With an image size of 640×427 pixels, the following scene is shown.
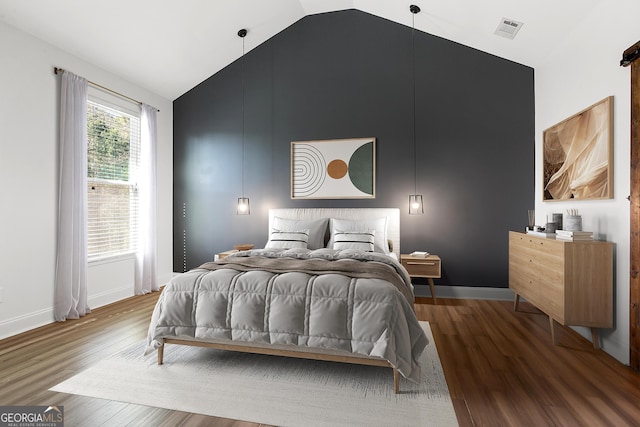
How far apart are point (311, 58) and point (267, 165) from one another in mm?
1594

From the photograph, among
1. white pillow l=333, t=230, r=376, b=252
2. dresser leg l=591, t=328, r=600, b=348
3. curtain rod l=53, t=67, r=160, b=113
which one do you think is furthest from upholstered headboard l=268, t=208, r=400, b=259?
curtain rod l=53, t=67, r=160, b=113

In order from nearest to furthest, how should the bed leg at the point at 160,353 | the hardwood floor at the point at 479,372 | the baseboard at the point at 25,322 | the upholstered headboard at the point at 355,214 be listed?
the hardwood floor at the point at 479,372
the bed leg at the point at 160,353
the baseboard at the point at 25,322
the upholstered headboard at the point at 355,214

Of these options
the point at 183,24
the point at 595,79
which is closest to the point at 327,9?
the point at 183,24

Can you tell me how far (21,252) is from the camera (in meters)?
3.26

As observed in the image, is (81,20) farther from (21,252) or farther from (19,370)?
(19,370)

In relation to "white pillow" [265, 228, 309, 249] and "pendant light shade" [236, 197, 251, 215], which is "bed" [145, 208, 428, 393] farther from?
"pendant light shade" [236, 197, 251, 215]

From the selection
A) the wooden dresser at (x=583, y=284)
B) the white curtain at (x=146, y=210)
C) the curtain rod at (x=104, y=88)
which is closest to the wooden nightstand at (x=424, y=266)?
the wooden dresser at (x=583, y=284)

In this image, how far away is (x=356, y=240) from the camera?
416cm

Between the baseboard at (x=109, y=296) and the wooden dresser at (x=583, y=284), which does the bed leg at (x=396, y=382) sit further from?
the baseboard at (x=109, y=296)

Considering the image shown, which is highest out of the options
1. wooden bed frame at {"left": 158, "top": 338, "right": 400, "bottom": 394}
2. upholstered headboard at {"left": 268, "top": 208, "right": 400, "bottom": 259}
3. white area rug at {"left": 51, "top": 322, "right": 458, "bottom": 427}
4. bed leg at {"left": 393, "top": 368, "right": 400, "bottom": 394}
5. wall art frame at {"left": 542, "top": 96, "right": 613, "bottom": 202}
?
wall art frame at {"left": 542, "top": 96, "right": 613, "bottom": 202}

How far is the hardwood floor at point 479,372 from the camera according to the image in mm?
1899

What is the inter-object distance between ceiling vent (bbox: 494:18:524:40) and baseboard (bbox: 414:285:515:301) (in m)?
2.89

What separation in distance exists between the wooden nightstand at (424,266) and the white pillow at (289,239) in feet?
3.89

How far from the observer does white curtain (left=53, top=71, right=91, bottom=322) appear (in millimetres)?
3574
